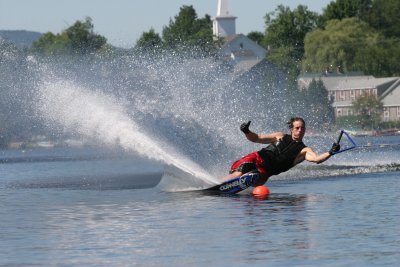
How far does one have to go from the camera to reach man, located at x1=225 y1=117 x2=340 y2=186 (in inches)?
850

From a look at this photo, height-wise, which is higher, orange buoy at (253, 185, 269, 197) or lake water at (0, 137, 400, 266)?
orange buoy at (253, 185, 269, 197)

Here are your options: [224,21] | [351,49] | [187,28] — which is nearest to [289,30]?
[351,49]

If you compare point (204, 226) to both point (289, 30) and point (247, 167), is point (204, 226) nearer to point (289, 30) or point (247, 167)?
point (247, 167)

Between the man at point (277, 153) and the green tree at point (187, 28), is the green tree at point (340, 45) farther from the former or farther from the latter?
the man at point (277, 153)

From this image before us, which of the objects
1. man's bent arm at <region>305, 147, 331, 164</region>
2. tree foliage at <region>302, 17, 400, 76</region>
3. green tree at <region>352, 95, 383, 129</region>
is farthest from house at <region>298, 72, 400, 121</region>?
man's bent arm at <region>305, 147, 331, 164</region>

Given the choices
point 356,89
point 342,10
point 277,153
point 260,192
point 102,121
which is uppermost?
point 342,10

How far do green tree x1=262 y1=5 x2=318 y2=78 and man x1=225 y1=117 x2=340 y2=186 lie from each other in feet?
381

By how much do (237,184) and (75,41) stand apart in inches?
5500

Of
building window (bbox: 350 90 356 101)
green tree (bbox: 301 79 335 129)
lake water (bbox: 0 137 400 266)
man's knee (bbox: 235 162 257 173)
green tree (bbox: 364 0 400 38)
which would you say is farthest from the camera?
green tree (bbox: 364 0 400 38)

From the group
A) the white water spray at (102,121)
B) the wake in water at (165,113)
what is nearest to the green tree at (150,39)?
the wake in water at (165,113)

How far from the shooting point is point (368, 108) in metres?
130

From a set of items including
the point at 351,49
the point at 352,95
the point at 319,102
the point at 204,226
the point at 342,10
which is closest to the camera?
the point at 204,226

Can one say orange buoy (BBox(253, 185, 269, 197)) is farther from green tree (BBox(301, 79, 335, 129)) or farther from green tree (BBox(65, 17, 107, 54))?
green tree (BBox(65, 17, 107, 54))

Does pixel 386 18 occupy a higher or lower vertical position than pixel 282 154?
higher
